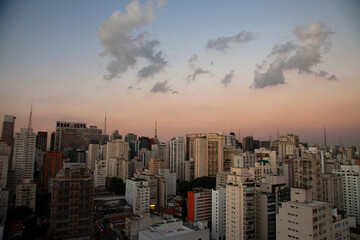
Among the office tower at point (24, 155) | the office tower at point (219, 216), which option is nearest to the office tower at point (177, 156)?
the office tower at point (24, 155)

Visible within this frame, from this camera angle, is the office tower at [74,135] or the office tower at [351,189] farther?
the office tower at [74,135]

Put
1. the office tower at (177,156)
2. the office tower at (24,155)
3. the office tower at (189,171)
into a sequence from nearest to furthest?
1. the office tower at (24,155)
2. the office tower at (189,171)
3. the office tower at (177,156)

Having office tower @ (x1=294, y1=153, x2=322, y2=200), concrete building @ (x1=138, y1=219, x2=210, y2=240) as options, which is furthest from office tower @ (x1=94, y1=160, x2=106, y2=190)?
office tower @ (x1=294, y1=153, x2=322, y2=200)

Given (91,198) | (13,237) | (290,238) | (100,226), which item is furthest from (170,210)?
(290,238)

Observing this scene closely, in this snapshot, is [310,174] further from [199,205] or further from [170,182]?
[170,182]

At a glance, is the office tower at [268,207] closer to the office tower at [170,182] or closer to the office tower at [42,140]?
the office tower at [170,182]

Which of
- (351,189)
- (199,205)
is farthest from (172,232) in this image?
(351,189)
